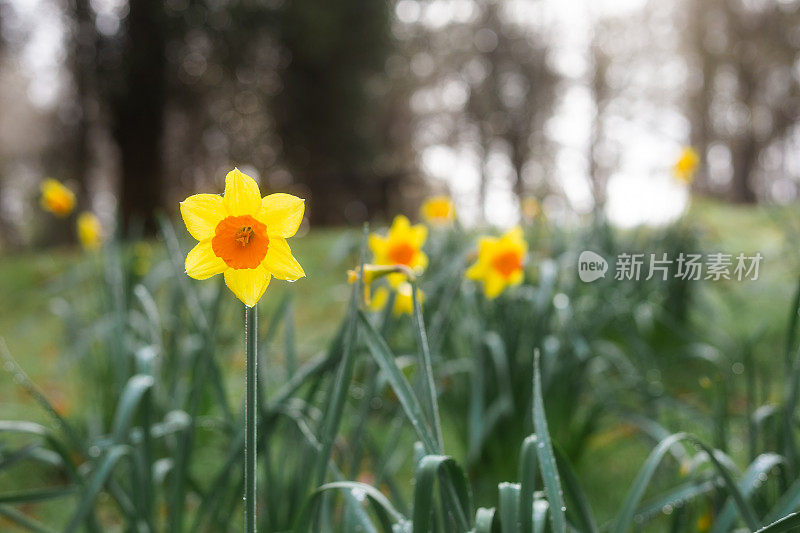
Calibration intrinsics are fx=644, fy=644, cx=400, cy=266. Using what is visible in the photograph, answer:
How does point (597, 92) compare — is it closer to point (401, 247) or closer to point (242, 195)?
point (401, 247)

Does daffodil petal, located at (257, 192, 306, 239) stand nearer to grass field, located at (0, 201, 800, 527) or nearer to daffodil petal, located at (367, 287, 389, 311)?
daffodil petal, located at (367, 287, 389, 311)

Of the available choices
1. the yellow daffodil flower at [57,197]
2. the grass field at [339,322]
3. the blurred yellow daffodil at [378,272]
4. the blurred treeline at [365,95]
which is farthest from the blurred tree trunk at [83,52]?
the blurred yellow daffodil at [378,272]

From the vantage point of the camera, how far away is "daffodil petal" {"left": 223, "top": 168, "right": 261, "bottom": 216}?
622 millimetres

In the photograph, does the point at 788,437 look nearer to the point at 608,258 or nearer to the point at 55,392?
the point at 608,258

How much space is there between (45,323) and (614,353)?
11.8ft

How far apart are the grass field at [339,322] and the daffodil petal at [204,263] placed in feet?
3.22

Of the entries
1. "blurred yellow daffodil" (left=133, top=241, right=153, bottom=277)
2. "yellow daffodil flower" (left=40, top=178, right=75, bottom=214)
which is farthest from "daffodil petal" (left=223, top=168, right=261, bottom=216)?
"yellow daffodil flower" (left=40, top=178, right=75, bottom=214)

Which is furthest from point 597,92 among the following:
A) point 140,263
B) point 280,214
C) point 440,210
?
point 280,214

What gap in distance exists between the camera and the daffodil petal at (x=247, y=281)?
1.98 feet

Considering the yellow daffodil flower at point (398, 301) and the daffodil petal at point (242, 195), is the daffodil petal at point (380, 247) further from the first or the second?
the daffodil petal at point (242, 195)

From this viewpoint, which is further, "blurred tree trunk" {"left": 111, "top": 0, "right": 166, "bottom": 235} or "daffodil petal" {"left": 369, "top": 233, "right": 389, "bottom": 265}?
"blurred tree trunk" {"left": 111, "top": 0, "right": 166, "bottom": 235}

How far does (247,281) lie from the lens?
0.61 meters

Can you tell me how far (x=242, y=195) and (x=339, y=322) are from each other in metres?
3.26

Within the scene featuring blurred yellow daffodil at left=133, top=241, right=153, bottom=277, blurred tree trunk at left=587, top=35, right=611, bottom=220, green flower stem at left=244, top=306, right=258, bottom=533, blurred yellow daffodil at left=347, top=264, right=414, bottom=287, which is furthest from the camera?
blurred tree trunk at left=587, top=35, right=611, bottom=220
